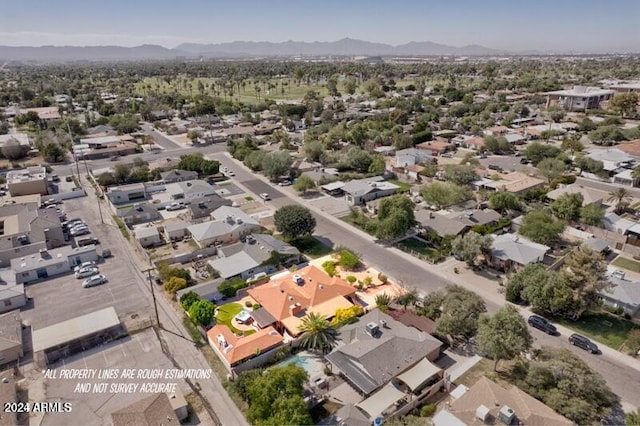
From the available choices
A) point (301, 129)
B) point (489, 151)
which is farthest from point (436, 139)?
point (301, 129)

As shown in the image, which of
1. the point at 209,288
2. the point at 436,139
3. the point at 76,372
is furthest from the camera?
the point at 436,139

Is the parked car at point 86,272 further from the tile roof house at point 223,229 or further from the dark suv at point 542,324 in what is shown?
the dark suv at point 542,324

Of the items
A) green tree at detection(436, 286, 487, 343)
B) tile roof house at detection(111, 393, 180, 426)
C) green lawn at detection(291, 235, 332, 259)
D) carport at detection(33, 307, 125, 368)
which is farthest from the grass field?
tile roof house at detection(111, 393, 180, 426)

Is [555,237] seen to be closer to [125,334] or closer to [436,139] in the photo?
[125,334]

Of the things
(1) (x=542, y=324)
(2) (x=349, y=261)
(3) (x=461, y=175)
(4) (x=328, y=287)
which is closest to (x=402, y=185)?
(3) (x=461, y=175)

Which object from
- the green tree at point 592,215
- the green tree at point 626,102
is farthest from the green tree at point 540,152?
the green tree at point 626,102

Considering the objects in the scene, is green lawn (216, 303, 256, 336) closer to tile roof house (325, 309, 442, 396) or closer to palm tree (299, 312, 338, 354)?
palm tree (299, 312, 338, 354)

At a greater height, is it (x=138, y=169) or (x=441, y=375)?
(x=138, y=169)
